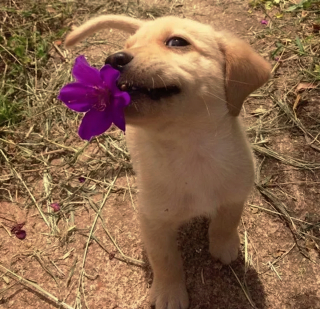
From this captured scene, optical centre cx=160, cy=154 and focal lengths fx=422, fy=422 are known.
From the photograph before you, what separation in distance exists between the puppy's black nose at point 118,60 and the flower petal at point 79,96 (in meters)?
0.12

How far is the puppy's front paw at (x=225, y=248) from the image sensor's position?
229 centimetres

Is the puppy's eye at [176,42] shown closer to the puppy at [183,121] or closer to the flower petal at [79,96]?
the puppy at [183,121]

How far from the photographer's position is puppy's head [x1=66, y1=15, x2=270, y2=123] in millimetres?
1472

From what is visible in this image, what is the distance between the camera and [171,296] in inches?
86.7

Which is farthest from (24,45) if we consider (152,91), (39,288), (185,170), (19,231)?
(152,91)

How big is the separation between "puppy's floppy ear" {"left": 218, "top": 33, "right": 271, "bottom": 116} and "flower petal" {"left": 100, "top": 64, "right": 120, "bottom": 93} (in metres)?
0.55

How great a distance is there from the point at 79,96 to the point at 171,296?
1.25 meters

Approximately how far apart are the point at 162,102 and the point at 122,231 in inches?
50.4

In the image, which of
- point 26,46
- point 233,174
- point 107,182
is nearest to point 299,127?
point 233,174

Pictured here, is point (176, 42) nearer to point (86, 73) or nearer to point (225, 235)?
point (86, 73)

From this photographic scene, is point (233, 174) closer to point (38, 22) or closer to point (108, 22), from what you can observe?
point (108, 22)

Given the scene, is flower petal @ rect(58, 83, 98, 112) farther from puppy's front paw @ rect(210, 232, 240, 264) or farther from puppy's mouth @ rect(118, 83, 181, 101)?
puppy's front paw @ rect(210, 232, 240, 264)

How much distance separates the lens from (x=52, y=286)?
94.5 inches

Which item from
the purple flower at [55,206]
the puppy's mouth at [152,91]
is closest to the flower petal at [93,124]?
the puppy's mouth at [152,91]
